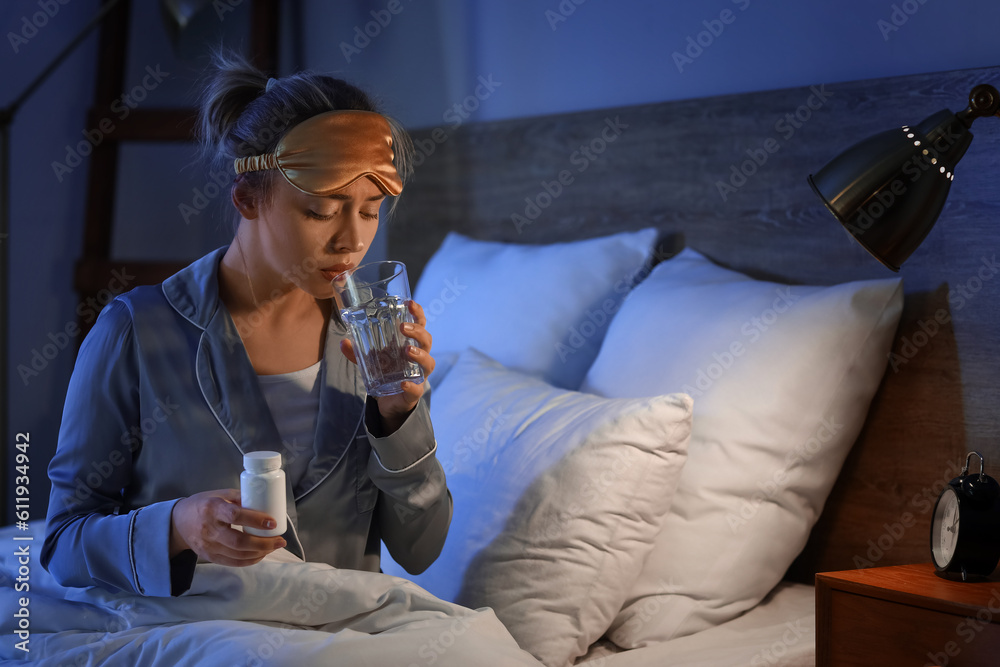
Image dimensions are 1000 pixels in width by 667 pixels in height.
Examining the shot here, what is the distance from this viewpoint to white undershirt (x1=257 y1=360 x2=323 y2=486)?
4.00 ft

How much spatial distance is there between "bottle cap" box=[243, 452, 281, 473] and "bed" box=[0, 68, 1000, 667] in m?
0.19

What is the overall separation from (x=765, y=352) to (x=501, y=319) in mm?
578

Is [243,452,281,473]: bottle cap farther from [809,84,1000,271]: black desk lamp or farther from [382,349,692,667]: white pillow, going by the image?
[809,84,1000,271]: black desk lamp

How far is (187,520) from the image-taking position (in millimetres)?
1017

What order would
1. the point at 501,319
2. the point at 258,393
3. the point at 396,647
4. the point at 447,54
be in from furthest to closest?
the point at 447,54, the point at 501,319, the point at 258,393, the point at 396,647

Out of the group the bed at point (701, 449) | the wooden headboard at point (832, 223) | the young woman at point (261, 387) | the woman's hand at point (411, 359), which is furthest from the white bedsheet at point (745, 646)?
the woman's hand at point (411, 359)

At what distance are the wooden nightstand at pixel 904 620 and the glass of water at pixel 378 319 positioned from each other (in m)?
0.59

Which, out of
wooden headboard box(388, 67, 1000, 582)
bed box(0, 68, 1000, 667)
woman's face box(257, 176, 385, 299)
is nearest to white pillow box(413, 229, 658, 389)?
bed box(0, 68, 1000, 667)

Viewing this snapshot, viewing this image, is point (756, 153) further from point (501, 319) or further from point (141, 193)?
point (141, 193)

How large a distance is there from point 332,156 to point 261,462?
421 mm

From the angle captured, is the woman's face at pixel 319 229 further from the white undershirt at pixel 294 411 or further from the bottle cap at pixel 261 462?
the bottle cap at pixel 261 462

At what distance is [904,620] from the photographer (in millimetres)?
1031

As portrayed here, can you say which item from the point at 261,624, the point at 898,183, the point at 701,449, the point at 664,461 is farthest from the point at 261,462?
the point at 898,183

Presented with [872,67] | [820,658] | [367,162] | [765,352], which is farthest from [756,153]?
[820,658]
